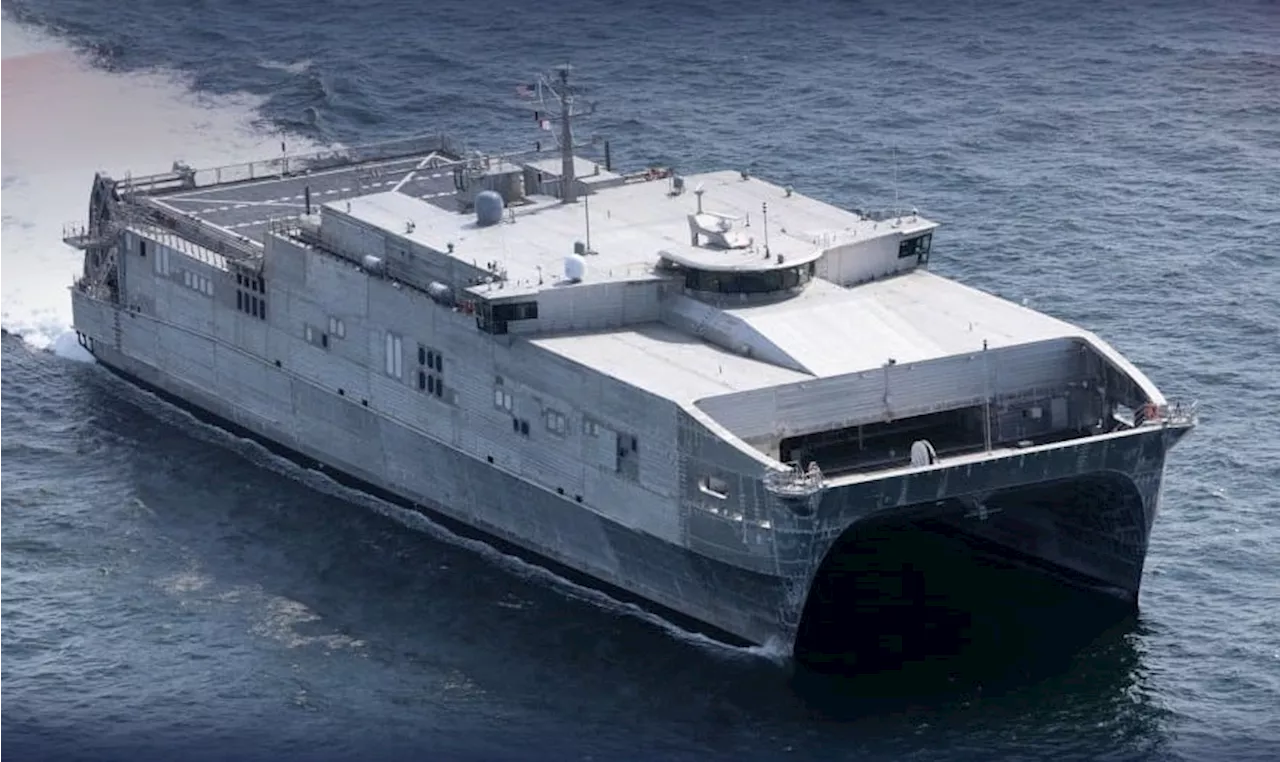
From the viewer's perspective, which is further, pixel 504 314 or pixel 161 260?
pixel 161 260

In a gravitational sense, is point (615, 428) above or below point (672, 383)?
below

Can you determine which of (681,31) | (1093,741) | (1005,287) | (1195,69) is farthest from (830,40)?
(1093,741)

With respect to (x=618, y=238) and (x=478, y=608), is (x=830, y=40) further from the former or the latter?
(x=478, y=608)

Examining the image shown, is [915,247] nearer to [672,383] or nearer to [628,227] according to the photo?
[628,227]

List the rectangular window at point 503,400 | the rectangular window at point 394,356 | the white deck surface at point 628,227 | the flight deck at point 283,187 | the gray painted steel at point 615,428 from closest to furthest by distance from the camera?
the gray painted steel at point 615,428 → the rectangular window at point 503,400 → the white deck surface at point 628,227 → the rectangular window at point 394,356 → the flight deck at point 283,187

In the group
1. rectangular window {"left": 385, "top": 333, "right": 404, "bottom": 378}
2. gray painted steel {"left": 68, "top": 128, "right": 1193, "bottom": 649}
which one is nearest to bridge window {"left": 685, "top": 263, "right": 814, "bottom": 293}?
gray painted steel {"left": 68, "top": 128, "right": 1193, "bottom": 649}

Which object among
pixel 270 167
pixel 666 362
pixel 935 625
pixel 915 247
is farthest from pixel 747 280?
pixel 270 167

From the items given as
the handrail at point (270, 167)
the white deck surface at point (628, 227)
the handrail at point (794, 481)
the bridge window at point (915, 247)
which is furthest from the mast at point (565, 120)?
the handrail at point (794, 481)

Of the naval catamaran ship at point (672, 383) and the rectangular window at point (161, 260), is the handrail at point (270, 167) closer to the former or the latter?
the rectangular window at point (161, 260)
